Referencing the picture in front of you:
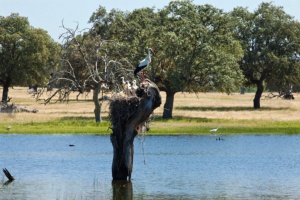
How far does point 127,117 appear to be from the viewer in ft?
107

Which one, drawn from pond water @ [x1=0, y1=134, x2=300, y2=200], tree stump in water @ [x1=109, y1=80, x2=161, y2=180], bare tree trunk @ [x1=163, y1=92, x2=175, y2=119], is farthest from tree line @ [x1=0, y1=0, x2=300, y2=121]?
tree stump in water @ [x1=109, y1=80, x2=161, y2=180]

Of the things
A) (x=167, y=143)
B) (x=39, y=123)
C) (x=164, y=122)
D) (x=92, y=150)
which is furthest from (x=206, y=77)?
(x=92, y=150)

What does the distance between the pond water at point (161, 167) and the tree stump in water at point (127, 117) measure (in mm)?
810

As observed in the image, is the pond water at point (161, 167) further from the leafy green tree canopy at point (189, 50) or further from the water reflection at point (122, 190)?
the leafy green tree canopy at point (189, 50)

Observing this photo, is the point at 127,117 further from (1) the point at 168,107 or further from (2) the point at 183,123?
(1) the point at 168,107

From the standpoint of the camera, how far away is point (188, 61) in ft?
253

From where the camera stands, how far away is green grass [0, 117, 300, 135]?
62625 mm

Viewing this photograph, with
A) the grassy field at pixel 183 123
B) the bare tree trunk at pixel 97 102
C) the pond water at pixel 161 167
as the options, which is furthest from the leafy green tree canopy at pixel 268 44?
the pond water at pixel 161 167

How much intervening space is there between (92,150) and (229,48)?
115 feet

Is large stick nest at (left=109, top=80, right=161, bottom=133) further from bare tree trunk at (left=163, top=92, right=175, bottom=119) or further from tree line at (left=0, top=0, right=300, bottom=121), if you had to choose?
bare tree trunk at (left=163, top=92, right=175, bottom=119)

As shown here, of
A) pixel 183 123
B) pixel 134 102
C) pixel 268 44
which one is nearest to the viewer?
pixel 134 102

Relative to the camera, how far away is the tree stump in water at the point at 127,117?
3206 centimetres

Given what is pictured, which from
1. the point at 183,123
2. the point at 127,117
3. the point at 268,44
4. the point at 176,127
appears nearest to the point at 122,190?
the point at 127,117

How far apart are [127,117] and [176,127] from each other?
3473 centimetres
